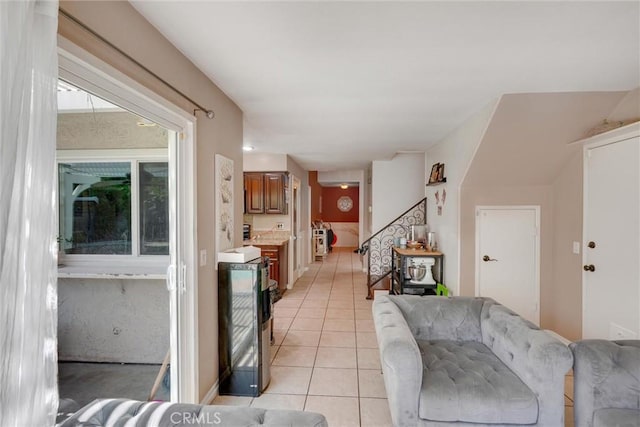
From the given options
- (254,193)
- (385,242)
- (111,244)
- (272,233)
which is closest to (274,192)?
(254,193)

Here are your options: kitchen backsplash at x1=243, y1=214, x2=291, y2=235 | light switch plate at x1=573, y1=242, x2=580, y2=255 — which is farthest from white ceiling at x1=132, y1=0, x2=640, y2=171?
kitchen backsplash at x1=243, y1=214, x2=291, y2=235

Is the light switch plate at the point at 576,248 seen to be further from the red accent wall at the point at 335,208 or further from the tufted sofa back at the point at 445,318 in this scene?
the red accent wall at the point at 335,208

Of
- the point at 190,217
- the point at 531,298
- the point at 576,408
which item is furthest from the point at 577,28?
the point at 531,298

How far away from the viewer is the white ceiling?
1.53 m

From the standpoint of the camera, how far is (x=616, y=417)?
5.07 feet

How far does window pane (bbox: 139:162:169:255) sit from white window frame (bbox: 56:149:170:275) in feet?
0.15

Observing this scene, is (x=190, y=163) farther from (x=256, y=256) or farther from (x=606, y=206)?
(x=606, y=206)

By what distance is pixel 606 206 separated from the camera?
2.77 metres

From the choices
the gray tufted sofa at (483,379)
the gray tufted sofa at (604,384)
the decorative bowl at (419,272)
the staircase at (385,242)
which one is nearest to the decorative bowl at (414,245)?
the decorative bowl at (419,272)

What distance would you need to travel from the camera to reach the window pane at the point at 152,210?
2.63 meters

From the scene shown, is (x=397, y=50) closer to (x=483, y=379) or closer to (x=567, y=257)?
(x=483, y=379)

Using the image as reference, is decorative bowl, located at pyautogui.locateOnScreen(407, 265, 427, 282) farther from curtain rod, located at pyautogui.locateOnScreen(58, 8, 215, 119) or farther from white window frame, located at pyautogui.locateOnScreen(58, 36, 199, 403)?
curtain rod, located at pyautogui.locateOnScreen(58, 8, 215, 119)

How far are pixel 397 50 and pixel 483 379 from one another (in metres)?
2.06

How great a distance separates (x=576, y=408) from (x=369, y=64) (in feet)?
7.92
